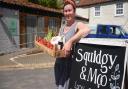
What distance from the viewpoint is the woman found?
184 inches

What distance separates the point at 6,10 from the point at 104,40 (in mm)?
19683

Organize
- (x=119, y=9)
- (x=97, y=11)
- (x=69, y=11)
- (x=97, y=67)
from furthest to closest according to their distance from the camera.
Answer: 1. (x=97, y=11)
2. (x=119, y=9)
3. (x=69, y=11)
4. (x=97, y=67)

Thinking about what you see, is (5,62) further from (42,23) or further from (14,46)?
(42,23)

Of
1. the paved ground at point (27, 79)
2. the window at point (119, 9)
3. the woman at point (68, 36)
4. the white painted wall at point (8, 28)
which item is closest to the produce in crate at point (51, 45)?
the woman at point (68, 36)

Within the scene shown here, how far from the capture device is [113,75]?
4453 millimetres

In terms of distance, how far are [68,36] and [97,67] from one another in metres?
0.58

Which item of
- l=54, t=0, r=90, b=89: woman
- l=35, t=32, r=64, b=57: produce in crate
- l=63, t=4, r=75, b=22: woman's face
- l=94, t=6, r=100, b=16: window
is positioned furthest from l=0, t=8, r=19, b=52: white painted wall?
l=63, t=4, r=75, b=22: woman's face

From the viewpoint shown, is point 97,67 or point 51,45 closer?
point 97,67

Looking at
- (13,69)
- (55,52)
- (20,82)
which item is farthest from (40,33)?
(55,52)

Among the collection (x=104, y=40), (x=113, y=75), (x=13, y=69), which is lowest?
(x=13, y=69)

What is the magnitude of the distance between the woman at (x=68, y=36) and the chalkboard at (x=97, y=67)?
0.09 metres

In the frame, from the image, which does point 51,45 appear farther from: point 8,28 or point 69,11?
point 8,28

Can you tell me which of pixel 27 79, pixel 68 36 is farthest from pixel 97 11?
pixel 68 36

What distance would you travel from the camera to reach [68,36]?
4809 mm
